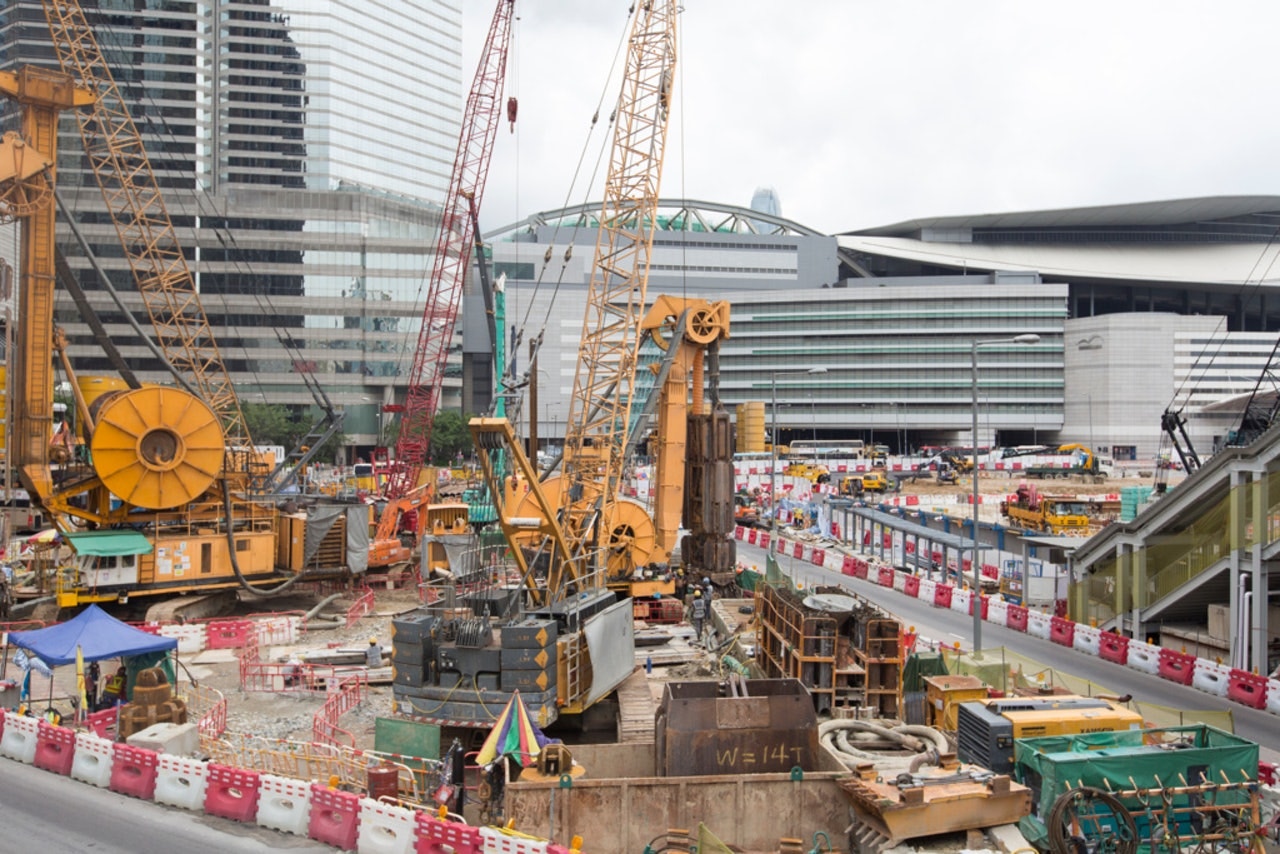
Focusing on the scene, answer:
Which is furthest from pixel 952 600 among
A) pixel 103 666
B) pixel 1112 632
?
pixel 103 666

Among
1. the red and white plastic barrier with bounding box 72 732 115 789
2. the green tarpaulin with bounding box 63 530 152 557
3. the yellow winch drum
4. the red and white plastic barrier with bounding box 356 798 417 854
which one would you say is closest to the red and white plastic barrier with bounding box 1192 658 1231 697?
the red and white plastic barrier with bounding box 356 798 417 854

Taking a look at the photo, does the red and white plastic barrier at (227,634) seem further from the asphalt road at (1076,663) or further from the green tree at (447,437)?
the green tree at (447,437)

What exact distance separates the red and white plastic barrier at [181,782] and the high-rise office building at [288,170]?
8842cm

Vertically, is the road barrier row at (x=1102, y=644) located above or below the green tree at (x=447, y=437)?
below

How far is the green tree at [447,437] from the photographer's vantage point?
358ft

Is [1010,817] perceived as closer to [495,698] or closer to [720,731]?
[720,731]

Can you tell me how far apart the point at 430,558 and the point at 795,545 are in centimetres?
1987

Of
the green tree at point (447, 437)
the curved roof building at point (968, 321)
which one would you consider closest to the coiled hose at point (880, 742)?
the green tree at point (447, 437)

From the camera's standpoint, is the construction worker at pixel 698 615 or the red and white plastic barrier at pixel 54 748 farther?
the construction worker at pixel 698 615

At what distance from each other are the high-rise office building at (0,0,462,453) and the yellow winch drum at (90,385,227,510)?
70.7 m

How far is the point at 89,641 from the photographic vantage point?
18859 mm

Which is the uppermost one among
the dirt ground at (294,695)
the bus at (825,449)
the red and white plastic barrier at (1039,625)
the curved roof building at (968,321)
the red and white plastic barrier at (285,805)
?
the curved roof building at (968,321)

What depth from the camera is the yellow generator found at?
1410 centimetres

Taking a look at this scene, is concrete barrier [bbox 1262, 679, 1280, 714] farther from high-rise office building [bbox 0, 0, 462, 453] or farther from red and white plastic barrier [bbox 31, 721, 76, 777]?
high-rise office building [bbox 0, 0, 462, 453]
